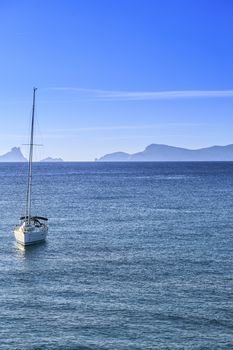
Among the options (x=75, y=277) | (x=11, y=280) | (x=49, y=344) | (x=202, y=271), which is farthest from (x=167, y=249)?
(x=49, y=344)

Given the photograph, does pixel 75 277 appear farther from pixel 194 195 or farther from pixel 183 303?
pixel 194 195

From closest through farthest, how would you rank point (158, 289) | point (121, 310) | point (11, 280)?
point (121, 310)
point (158, 289)
point (11, 280)

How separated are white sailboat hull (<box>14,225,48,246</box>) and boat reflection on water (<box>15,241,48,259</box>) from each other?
0.52 metres

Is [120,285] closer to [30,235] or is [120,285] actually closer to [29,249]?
[29,249]

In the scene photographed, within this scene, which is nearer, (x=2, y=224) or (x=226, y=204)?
(x=2, y=224)

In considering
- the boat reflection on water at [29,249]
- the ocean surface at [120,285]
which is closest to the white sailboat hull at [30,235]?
the boat reflection on water at [29,249]

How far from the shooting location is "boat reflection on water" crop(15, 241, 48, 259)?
2875 inches

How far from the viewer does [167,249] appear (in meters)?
73.8

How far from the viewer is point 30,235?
78.5 metres

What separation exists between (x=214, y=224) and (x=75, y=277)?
43.4 metres

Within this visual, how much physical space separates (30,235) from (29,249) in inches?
98.4

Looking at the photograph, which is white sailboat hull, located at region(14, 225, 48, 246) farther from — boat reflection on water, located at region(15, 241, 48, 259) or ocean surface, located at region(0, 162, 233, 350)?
ocean surface, located at region(0, 162, 233, 350)

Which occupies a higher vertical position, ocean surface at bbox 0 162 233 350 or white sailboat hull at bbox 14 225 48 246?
white sailboat hull at bbox 14 225 48 246

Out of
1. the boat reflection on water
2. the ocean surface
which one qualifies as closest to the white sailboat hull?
the boat reflection on water
